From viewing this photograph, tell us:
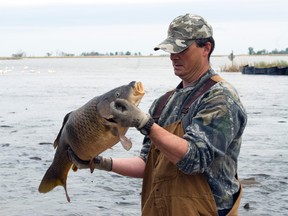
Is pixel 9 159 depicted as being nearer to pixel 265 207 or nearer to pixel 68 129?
pixel 265 207

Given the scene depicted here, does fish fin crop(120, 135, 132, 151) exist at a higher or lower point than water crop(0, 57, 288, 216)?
higher

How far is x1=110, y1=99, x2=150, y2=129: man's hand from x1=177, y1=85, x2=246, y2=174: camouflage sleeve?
348 mm

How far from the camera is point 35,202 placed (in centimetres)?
1016

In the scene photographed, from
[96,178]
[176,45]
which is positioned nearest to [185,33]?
[176,45]

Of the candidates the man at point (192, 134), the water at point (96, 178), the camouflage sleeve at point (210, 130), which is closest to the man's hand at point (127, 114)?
the man at point (192, 134)

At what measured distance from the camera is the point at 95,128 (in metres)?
4.31

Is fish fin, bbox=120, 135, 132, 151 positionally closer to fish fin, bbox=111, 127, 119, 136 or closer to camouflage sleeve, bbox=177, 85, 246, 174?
fish fin, bbox=111, 127, 119, 136

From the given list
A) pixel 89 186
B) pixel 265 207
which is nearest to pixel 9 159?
pixel 89 186

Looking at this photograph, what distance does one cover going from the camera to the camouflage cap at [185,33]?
4512mm

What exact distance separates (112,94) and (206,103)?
620 millimetres

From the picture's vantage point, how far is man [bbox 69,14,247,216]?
4172mm

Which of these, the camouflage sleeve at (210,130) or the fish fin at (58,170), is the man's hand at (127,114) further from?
the fish fin at (58,170)

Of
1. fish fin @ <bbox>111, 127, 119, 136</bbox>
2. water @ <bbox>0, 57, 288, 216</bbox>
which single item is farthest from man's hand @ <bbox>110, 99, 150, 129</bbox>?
water @ <bbox>0, 57, 288, 216</bbox>

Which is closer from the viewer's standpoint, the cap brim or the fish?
the fish
